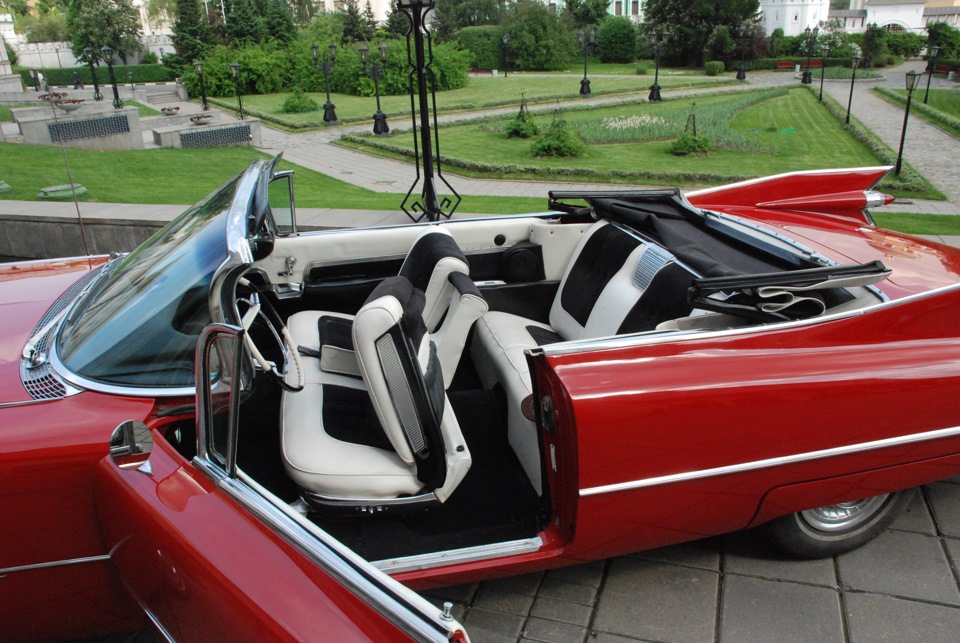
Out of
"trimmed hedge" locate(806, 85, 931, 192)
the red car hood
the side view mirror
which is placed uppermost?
the red car hood

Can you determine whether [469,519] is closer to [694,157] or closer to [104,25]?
[694,157]

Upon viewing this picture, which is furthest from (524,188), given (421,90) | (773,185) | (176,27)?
(176,27)

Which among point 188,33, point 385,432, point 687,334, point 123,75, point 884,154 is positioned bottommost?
point 884,154

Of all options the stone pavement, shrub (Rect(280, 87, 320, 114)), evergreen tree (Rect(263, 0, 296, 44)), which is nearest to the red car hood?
the stone pavement

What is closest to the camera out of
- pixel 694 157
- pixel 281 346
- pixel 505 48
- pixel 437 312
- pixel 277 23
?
pixel 281 346

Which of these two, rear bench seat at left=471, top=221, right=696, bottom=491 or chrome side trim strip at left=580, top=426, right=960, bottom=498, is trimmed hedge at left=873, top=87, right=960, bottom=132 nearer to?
rear bench seat at left=471, top=221, right=696, bottom=491

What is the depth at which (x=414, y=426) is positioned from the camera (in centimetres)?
257

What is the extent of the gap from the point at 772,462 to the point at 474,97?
100 feet

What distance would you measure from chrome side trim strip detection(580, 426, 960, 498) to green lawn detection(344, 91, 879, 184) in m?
11.4

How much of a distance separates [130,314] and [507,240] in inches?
92.3

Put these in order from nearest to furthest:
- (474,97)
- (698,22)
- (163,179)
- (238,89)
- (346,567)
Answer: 1. (346,567)
2. (163,179)
3. (474,97)
4. (238,89)
5. (698,22)

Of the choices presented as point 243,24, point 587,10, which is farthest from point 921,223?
point 587,10

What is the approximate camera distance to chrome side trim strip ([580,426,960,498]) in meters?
2.44

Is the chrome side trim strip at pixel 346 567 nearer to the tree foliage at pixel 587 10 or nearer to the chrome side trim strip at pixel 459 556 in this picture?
the chrome side trim strip at pixel 459 556
